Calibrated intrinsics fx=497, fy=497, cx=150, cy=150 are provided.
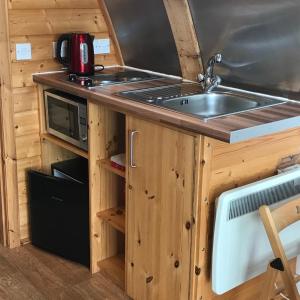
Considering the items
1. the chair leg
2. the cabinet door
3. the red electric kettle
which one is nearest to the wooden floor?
the cabinet door

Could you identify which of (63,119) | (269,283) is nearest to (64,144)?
(63,119)

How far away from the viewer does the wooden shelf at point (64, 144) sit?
2555 millimetres

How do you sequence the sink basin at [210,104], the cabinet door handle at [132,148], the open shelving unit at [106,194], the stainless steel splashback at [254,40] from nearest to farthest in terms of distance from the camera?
1. the stainless steel splashback at [254,40]
2. the cabinet door handle at [132,148]
3. the sink basin at [210,104]
4. the open shelving unit at [106,194]

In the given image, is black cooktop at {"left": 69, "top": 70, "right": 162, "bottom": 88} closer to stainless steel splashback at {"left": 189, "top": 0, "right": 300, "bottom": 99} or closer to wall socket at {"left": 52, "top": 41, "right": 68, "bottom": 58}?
wall socket at {"left": 52, "top": 41, "right": 68, "bottom": 58}

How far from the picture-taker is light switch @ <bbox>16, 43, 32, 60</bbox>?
263cm

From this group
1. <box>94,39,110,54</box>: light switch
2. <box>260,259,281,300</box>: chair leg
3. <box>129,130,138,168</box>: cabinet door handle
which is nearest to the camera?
<box>260,259,281,300</box>: chair leg

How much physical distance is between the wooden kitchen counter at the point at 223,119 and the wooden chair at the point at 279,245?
11.0 inches

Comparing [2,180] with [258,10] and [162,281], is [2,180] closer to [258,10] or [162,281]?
[162,281]

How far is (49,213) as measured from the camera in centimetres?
278

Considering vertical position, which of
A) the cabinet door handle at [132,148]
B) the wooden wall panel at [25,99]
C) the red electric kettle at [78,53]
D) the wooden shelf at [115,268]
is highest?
the red electric kettle at [78,53]

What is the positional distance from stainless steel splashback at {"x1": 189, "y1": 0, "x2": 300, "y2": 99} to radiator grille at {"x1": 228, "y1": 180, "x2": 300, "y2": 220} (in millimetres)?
416

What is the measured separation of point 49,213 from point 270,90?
137 centimetres

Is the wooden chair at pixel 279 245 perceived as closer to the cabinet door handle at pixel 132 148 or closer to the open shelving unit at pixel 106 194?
the cabinet door handle at pixel 132 148

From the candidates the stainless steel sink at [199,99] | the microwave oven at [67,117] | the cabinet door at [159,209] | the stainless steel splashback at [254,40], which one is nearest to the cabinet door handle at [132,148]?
the cabinet door at [159,209]
